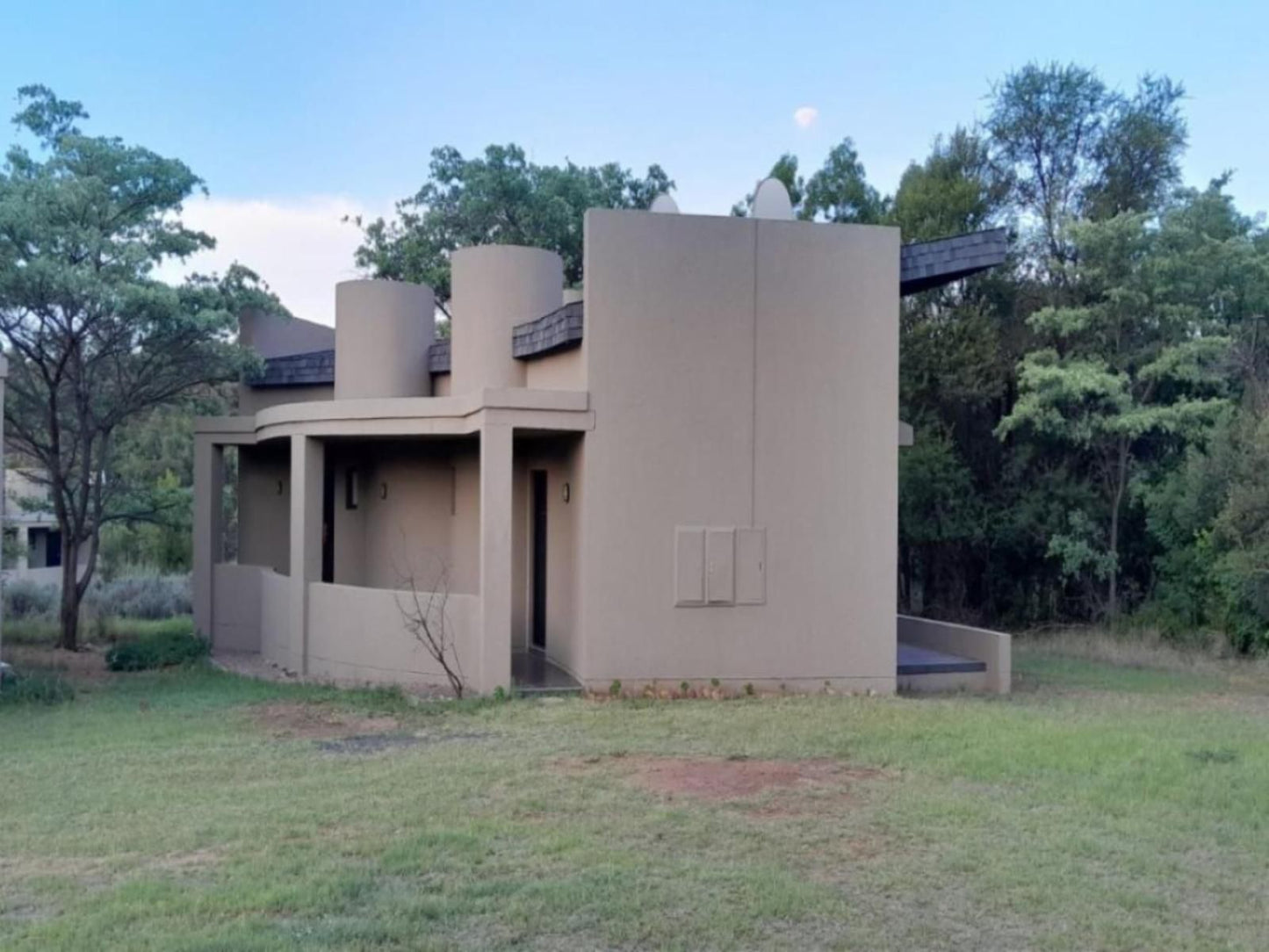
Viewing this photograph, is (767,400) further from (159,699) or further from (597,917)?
(597,917)

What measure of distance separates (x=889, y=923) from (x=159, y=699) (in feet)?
27.2

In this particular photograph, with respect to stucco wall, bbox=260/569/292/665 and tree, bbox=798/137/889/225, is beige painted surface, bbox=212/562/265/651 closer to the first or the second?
stucco wall, bbox=260/569/292/665

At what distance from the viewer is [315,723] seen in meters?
9.78

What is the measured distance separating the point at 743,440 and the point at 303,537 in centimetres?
521

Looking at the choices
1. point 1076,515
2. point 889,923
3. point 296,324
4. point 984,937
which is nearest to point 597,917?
point 889,923

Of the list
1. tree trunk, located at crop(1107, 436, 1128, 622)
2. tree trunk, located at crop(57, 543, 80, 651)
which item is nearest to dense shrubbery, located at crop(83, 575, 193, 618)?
tree trunk, located at crop(57, 543, 80, 651)

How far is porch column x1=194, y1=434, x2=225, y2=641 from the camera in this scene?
1589 centimetres

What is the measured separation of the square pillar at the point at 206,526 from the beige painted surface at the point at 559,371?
5.47m

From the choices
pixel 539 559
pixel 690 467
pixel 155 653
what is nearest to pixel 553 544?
pixel 539 559

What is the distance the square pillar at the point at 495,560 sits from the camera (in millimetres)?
10867

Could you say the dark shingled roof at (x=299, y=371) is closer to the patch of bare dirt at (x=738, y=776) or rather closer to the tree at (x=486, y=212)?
the tree at (x=486, y=212)

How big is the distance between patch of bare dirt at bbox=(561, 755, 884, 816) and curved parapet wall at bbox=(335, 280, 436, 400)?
7.65 metres

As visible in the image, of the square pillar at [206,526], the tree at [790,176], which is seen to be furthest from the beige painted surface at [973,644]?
the tree at [790,176]

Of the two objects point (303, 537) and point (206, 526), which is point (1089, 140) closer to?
point (303, 537)
